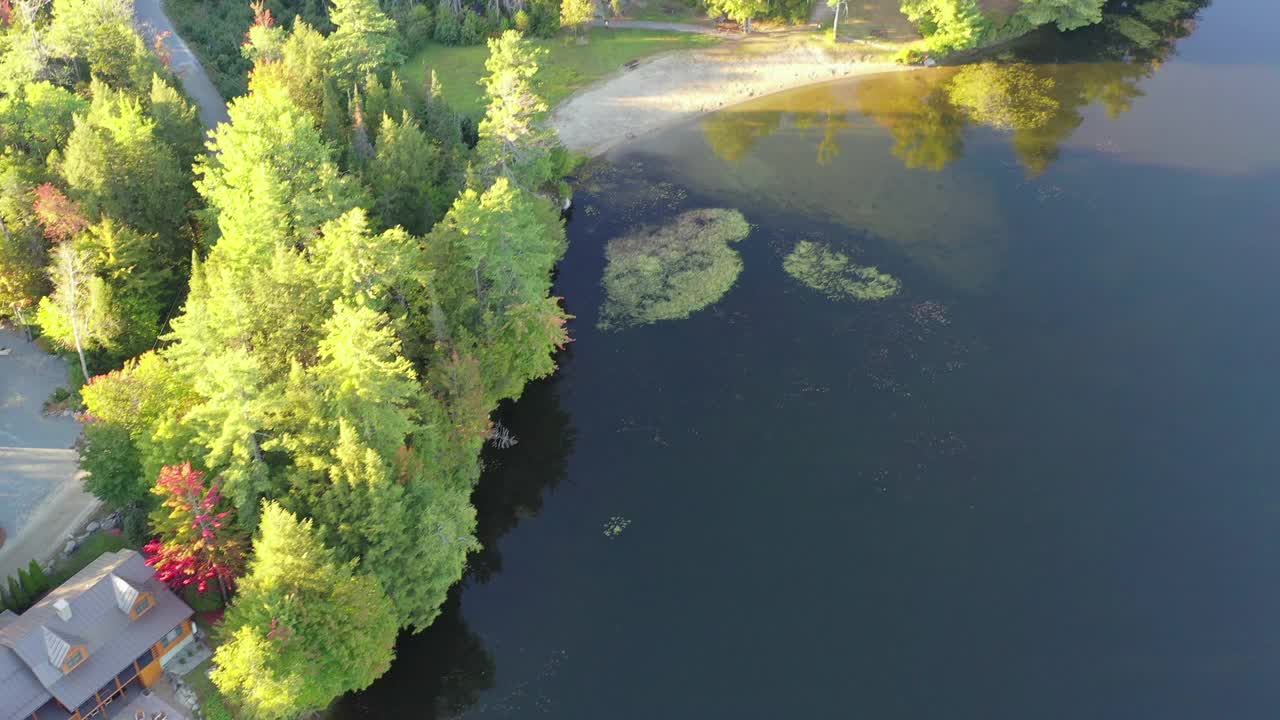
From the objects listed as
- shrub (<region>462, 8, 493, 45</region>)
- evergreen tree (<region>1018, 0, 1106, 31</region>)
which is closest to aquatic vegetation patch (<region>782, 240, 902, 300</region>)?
shrub (<region>462, 8, 493, 45</region>)

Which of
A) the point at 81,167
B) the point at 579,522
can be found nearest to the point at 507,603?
the point at 579,522

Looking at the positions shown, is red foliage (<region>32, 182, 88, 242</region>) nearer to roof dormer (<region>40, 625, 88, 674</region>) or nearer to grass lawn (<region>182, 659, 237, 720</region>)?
roof dormer (<region>40, 625, 88, 674</region>)

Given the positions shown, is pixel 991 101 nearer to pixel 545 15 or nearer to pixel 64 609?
pixel 545 15

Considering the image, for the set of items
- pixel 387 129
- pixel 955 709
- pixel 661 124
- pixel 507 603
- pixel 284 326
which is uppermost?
pixel 387 129

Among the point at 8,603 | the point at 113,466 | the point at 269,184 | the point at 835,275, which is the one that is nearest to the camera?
the point at 8,603

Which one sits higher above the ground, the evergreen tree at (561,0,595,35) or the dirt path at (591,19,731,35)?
the evergreen tree at (561,0,595,35)

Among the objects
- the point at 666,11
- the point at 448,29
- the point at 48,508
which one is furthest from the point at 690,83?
the point at 48,508

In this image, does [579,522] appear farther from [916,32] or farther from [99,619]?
[916,32]
